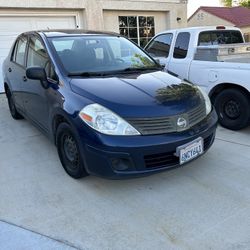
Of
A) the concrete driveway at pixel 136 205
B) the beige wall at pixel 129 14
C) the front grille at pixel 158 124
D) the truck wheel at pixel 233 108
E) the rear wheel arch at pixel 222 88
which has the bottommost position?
the concrete driveway at pixel 136 205

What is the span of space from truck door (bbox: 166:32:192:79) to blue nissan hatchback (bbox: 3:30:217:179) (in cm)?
133

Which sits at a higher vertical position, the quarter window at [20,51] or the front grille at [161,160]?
the quarter window at [20,51]

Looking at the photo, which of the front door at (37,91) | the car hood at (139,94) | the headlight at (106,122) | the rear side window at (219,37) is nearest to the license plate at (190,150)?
the car hood at (139,94)

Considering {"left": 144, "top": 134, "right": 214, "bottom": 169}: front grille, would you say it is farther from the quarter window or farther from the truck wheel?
the quarter window

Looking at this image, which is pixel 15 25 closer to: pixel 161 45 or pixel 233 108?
pixel 161 45

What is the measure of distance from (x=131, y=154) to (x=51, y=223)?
3.10 ft

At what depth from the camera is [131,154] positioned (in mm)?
2969

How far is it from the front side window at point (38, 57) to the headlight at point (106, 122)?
96cm

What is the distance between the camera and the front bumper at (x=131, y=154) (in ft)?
9.71

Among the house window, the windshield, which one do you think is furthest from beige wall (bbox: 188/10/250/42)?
the windshield

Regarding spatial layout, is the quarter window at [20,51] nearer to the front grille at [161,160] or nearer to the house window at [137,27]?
the front grille at [161,160]

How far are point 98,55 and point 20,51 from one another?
1730mm

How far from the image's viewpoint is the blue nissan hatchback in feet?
9.89

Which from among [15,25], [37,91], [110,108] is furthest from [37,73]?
[15,25]
